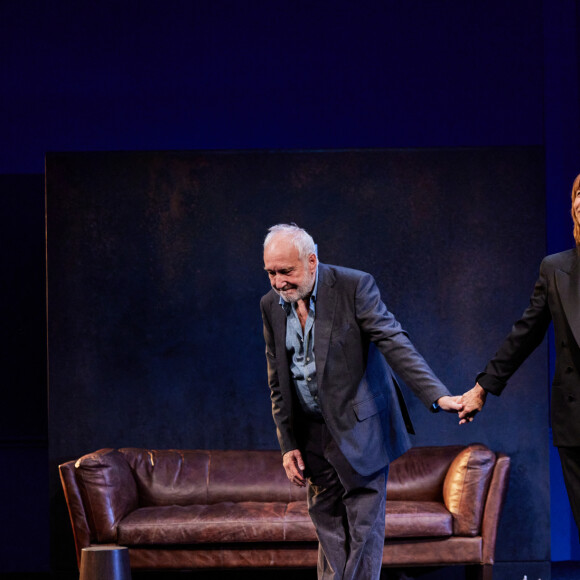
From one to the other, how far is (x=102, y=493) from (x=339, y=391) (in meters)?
2.08

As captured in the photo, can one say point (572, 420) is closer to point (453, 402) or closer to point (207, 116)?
point (453, 402)

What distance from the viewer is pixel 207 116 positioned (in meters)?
5.57

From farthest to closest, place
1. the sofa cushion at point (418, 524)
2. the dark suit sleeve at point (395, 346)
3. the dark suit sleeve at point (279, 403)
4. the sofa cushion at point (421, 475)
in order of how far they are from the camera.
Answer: the sofa cushion at point (421, 475) → the sofa cushion at point (418, 524) → the dark suit sleeve at point (279, 403) → the dark suit sleeve at point (395, 346)

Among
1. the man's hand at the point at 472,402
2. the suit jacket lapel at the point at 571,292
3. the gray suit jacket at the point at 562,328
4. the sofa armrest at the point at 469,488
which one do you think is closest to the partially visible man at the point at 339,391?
the man's hand at the point at 472,402

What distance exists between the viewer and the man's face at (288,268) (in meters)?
3.01

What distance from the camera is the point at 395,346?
3.02 m

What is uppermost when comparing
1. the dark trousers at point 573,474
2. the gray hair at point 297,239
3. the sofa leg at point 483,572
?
the gray hair at point 297,239

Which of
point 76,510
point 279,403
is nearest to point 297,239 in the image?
point 279,403

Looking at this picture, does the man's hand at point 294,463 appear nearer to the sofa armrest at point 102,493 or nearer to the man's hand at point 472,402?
the man's hand at point 472,402

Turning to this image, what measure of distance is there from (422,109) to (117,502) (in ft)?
10.7

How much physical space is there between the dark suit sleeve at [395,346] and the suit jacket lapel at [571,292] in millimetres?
536

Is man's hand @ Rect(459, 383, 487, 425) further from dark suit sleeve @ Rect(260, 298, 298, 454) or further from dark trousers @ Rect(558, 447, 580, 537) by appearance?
dark suit sleeve @ Rect(260, 298, 298, 454)

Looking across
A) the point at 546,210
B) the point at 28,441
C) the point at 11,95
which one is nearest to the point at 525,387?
the point at 546,210

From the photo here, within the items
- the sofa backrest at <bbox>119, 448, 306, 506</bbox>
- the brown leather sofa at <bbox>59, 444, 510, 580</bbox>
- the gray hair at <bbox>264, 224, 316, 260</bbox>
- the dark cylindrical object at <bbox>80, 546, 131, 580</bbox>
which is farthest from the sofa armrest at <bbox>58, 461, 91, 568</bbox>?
the gray hair at <bbox>264, 224, 316, 260</bbox>
